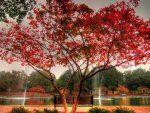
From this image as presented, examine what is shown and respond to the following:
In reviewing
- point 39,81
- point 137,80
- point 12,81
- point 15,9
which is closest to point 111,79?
point 137,80

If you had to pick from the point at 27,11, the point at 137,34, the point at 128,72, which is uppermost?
the point at 128,72

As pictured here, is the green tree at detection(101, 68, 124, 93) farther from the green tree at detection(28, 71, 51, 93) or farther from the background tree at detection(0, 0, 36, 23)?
the background tree at detection(0, 0, 36, 23)

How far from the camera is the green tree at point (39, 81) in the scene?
299 feet

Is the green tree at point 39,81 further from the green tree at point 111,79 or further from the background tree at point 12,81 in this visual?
the green tree at point 111,79

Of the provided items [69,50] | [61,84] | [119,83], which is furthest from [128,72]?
[69,50]

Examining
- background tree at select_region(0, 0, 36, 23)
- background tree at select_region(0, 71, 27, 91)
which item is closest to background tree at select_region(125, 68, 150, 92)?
background tree at select_region(0, 71, 27, 91)

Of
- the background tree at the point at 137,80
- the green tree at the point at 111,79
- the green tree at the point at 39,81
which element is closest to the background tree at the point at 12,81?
the green tree at the point at 39,81

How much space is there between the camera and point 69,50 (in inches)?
677

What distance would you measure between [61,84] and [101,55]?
72.1m

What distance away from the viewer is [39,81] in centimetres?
9450

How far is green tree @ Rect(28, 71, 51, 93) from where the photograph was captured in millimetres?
91119

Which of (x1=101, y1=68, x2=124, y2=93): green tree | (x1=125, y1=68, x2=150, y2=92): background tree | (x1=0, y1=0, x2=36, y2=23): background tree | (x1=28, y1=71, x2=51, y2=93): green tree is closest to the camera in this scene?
(x1=0, y1=0, x2=36, y2=23): background tree

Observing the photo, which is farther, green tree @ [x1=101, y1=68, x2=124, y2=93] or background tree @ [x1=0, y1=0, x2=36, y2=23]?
green tree @ [x1=101, y1=68, x2=124, y2=93]

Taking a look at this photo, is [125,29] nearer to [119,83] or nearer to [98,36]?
[98,36]
